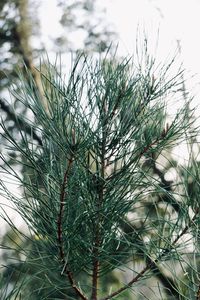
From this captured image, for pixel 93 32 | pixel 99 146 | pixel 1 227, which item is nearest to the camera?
pixel 99 146

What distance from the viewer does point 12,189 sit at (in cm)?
44

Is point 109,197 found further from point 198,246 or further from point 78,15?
point 78,15

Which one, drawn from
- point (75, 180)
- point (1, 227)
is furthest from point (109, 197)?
point (1, 227)

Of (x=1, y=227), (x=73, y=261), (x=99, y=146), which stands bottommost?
(x=73, y=261)

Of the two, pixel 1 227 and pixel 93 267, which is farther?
pixel 1 227

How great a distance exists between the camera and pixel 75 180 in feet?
1.36

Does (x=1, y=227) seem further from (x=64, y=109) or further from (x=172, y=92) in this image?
(x=64, y=109)

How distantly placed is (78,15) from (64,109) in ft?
8.18

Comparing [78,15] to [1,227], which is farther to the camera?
[78,15]

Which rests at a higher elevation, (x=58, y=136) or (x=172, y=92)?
(x=172, y=92)

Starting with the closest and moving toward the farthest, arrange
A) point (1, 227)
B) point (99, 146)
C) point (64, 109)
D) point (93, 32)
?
point (64, 109) → point (99, 146) → point (1, 227) → point (93, 32)

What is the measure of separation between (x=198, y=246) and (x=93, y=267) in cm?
11

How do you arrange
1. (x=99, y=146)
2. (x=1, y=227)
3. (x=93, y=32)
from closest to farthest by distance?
(x=99, y=146), (x=1, y=227), (x=93, y=32)

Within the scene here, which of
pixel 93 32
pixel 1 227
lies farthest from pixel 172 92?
pixel 93 32
